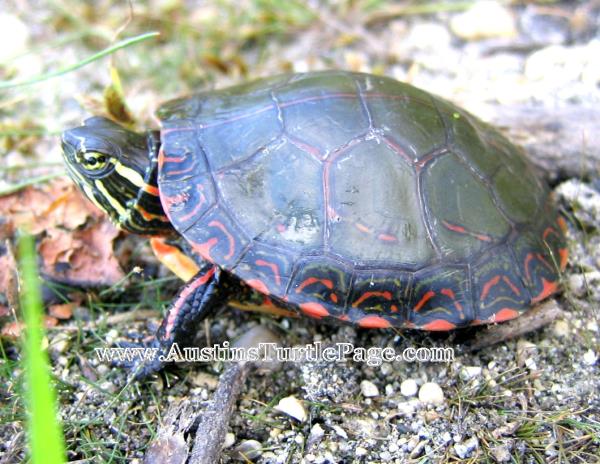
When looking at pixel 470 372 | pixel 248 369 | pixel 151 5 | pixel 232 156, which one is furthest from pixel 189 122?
pixel 151 5

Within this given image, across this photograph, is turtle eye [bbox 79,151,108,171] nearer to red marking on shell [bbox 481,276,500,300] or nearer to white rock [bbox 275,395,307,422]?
white rock [bbox 275,395,307,422]

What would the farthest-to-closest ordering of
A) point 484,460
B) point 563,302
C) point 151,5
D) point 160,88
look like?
point 151,5 < point 160,88 < point 563,302 < point 484,460

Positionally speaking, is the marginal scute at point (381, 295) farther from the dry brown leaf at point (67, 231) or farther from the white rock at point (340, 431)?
the dry brown leaf at point (67, 231)


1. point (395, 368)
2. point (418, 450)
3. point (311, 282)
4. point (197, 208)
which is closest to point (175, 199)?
point (197, 208)

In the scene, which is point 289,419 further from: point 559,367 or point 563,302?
point 563,302

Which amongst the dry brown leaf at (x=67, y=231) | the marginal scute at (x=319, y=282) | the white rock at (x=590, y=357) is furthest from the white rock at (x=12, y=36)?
the white rock at (x=590, y=357)
